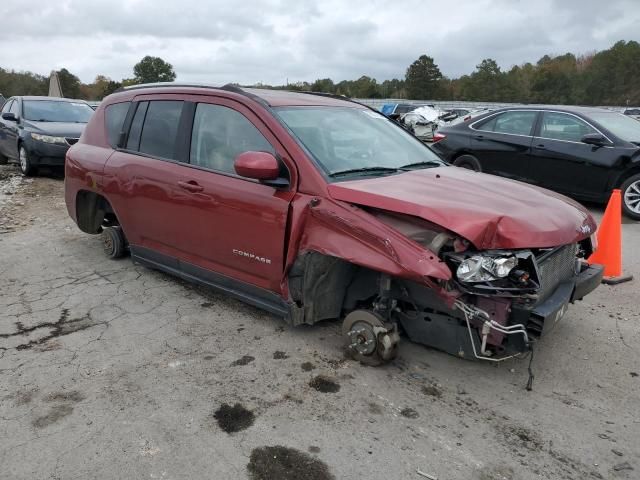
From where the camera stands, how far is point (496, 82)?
80938mm

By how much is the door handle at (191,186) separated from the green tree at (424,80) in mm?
88169

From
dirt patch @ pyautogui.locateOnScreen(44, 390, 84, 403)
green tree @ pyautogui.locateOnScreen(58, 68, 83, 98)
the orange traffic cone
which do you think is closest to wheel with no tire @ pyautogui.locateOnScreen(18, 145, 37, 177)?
dirt patch @ pyautogui.locateOnScreen(44, 390, 84, 403)

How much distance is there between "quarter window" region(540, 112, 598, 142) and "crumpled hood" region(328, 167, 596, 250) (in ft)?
16.3

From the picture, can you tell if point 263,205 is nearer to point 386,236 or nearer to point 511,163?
point 386,236

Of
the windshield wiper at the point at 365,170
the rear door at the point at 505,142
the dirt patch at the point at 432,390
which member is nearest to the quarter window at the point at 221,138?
the windshield wiper at the point at 365,170

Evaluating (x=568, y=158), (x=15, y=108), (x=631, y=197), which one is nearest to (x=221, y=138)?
(x=568, y=158)

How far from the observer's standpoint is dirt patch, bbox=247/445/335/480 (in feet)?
8.11

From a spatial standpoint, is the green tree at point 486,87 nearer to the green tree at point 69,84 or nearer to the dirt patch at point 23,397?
the green tree at point 69,84

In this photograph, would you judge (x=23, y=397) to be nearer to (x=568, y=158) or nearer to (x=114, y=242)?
(x=114, y=242)

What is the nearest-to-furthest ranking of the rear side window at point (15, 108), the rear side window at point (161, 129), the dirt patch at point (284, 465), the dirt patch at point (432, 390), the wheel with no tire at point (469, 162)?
the dirt patch at point (284, 465)
the dirt patch at point (432, 390)
the rear side window at point (161, 129)
the wheel with no tire at point (469, 162)
the rear side window at point (15, 108)

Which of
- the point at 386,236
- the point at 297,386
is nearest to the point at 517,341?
the point at 386,236

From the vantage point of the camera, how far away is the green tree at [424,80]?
8825 cm

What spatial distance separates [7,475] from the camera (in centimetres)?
245

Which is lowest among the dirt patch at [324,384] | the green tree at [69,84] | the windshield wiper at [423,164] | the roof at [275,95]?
the dirt patch at [324,384]
